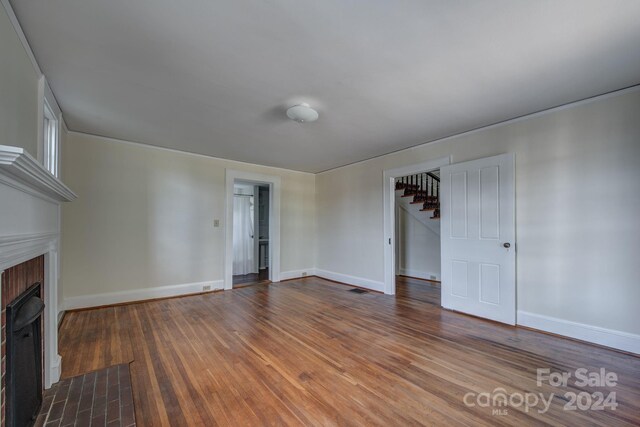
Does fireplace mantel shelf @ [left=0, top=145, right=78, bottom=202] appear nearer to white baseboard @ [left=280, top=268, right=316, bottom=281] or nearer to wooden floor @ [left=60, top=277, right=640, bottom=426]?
wooden floor @ [left=60, top=277, right=640, bottom=426]

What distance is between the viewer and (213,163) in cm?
499

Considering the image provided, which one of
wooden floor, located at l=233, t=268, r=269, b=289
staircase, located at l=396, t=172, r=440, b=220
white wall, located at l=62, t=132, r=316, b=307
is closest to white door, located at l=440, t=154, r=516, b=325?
staircase, located at l=396, t=172, r=440, b=220

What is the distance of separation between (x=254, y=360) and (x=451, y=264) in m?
2.86

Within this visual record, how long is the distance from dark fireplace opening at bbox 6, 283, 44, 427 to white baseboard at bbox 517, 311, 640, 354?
4.37m

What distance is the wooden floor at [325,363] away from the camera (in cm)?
177

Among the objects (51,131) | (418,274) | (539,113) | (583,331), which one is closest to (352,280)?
(418,274)

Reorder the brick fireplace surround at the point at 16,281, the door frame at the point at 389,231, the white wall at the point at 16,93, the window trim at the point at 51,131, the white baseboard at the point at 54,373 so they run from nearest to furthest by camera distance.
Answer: the brick fireplace surround at the point at 16,281
the white wall at the point at 16,93
the white baseboard at the point at 54,373
the window trim at the point at 51,131
the door frame at the point at 389,231

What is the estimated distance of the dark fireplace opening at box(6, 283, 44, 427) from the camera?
1410 mm

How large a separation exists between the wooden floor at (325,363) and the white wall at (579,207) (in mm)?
446

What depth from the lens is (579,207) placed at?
284 centimetres

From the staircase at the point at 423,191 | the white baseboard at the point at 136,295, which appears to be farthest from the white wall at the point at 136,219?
the staircase at the point at 423,191

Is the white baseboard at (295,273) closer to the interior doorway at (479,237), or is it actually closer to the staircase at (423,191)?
the staircase at (423,191)

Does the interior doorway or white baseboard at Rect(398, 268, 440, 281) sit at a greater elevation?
the interior doorway

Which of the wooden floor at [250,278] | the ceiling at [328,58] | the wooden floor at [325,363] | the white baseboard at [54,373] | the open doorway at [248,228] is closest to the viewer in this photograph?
the ceiling at [328,58]
